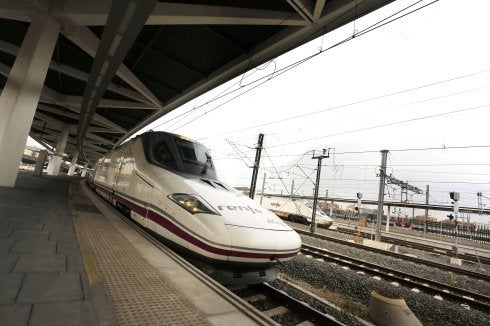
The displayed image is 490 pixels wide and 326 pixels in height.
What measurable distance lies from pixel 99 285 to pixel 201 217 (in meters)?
1.64

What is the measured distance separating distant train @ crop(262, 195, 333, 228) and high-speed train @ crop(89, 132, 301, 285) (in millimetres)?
19509

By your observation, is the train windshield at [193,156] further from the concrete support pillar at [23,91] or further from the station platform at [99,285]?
the concrete support pillar at [23,91]

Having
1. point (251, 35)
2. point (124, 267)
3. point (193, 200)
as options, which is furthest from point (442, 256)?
point (124, 267)

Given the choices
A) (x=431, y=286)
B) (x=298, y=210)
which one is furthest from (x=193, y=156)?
(x=298, y=210)

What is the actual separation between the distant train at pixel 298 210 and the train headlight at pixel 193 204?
20912 millimetres

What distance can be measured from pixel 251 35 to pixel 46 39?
7310mm

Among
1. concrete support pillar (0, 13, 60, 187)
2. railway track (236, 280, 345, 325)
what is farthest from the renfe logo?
concrete support pillar (0, 13, 60, 187)

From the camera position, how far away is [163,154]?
6168 millimetres

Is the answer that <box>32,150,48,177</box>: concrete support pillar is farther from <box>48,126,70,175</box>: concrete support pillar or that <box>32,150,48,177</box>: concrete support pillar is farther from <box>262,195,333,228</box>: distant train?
<box>262,195,333,228</box>: distant train

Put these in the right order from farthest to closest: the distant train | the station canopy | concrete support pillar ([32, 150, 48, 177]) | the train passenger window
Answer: the distant train
concrete support pillar ([32, 150, 48, 177])
the station canopy
the train passenger window

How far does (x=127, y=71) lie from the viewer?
1355 centimetres

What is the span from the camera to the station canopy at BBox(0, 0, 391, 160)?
24.1ft

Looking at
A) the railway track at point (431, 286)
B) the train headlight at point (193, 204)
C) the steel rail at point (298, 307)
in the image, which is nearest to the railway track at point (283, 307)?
the steel rail at point (298, 307)

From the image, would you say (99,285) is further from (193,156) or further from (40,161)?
(40,161)
